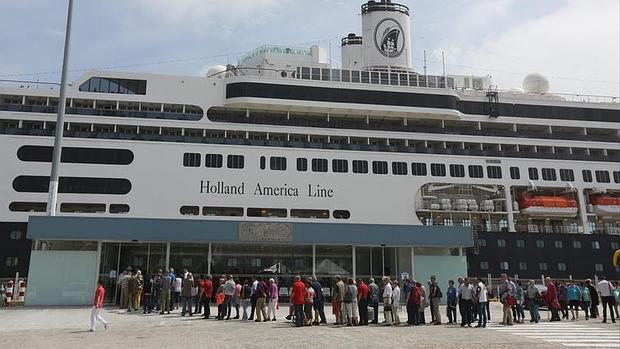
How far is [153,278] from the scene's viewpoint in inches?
695

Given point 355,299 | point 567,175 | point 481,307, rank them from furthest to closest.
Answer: point 567,175 → point 481,307 → point 355,299

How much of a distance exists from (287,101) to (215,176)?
612 cm

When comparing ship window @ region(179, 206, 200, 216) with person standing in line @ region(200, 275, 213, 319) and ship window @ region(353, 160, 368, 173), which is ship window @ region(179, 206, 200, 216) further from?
person standing in line @ region(200, 275, 213, 319)

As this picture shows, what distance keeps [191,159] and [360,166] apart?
908cm

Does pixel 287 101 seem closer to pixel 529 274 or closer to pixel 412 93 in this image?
pixel 412 93

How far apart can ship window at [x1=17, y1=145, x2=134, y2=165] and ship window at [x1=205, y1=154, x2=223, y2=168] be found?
377 centimetres

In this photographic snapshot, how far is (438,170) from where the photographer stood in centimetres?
3033

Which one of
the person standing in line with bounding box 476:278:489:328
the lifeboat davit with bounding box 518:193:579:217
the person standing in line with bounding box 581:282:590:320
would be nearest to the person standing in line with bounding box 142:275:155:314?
the person standing in line with bounding box 476:278:489:328

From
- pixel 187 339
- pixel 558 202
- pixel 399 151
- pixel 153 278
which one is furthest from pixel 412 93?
pixel 187 339

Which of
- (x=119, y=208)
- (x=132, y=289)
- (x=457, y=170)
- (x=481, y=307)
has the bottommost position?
(x=481, y=307)

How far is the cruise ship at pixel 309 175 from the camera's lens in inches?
907

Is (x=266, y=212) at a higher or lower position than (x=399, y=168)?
lower

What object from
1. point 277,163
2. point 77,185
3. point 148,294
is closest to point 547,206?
point 277,163

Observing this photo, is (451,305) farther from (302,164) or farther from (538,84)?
(538,84)
